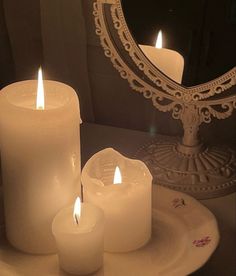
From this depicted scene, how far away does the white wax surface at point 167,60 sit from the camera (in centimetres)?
74

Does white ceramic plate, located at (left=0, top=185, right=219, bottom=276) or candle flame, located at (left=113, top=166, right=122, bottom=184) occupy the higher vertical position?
candle flame, located at (left=113, top=166, right=122, bottom=184)

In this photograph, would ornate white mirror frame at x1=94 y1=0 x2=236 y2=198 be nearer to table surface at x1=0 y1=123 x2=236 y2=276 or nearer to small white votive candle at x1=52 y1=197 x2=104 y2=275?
table surface at x1=0 y1=123 x2=236 y2=276

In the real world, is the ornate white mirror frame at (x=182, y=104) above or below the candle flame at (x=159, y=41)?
below

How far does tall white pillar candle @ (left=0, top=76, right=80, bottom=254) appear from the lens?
0.57 metres

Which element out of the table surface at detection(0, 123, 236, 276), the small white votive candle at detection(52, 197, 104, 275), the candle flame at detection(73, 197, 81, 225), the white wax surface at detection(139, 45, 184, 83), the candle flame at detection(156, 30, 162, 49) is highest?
the candle flame at detection(156, 30, 162, 49)

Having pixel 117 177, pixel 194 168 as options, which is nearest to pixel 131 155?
pixel 194 168

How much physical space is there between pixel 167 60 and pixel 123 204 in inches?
8.8

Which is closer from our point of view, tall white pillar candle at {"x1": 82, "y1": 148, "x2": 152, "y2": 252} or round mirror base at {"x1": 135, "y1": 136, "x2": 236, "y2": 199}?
tall white pillar candle at {"x1": 82, "y1": 148, "x2": 152, "y2": 252}

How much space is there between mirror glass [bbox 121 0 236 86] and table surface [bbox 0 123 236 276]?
0.15 m

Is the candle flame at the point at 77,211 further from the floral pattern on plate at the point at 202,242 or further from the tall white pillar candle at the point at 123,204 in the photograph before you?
the floral pattern on plate at the point at 202,242

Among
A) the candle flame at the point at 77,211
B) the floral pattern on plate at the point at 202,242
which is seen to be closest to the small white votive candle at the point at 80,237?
the candle flame at the point at 77,211

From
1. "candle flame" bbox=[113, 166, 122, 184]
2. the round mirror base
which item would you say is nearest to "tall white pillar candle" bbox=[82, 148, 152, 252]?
"candle flame" bbox=[113, 166, 122, 184]

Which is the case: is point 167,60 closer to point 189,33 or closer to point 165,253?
point 189,33

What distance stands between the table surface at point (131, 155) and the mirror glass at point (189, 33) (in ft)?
0.49
